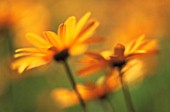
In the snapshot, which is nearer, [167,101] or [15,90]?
A: [167,101]

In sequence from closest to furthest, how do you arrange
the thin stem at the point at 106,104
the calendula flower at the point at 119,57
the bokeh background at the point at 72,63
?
1. the calendula flower at the point at 119,57
2. the thin stem at the point at 106,104
3. the bokeh background at the point at 72,63

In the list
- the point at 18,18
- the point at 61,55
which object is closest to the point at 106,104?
the point at 61,55

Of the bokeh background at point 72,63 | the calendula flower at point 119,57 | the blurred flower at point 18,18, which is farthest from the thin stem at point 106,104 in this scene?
the blurred flower at point 18,18

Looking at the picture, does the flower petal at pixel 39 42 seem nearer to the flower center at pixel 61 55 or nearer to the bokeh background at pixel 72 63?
the flower center at pixel 61 55

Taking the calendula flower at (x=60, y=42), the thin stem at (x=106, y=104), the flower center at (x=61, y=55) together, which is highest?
the calendula flower at (x=60, y=42)

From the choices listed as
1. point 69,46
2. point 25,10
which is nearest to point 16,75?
point 25,10

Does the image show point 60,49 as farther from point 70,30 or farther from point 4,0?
point 4,0
